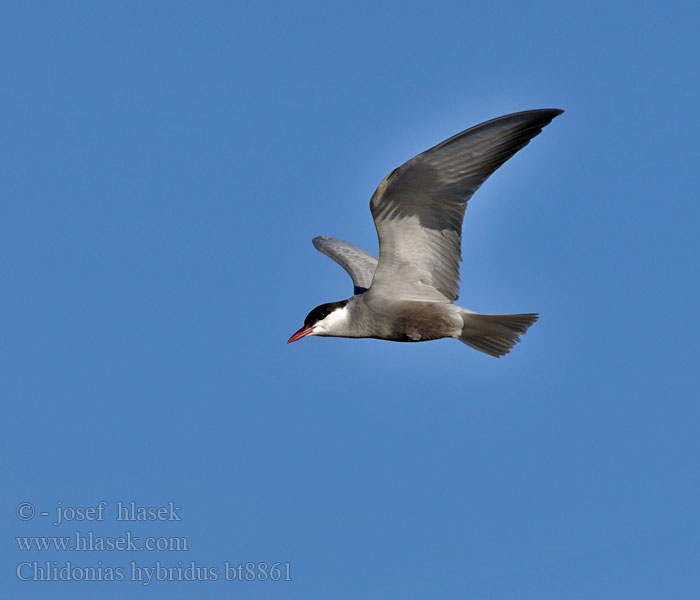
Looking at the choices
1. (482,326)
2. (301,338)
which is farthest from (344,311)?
(482,326)

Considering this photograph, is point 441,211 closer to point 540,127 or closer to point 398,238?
point 398,238

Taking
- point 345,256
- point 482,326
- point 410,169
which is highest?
point 345,256

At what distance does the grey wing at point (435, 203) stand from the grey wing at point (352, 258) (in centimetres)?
172

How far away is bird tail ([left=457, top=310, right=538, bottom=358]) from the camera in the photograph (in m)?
10.9

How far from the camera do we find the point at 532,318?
10.9 metres

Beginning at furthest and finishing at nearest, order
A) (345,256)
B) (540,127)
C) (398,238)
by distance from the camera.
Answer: (345,256) → (398,238) → (540,127)

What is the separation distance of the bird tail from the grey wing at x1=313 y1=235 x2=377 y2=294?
1.90 m

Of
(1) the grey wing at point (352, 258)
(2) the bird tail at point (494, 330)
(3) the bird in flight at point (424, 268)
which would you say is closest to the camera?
(3) the bird in flight at point (424, 268)

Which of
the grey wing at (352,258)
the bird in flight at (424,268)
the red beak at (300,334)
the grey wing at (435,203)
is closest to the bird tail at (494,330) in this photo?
the bird in flight at (424,268)

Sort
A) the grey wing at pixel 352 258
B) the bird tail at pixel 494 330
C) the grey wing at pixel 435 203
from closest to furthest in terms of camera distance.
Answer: the grey wing at pixel 435 203, the bird tail at pixel 494 330, the grey wing at pixel 352 258

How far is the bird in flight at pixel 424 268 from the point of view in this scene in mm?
9984

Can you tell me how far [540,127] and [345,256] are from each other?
4397mm

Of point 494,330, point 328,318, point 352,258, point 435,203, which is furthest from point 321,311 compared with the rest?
point 352,258

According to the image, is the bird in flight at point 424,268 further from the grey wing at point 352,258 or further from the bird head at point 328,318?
the grey wing at point 352,258
